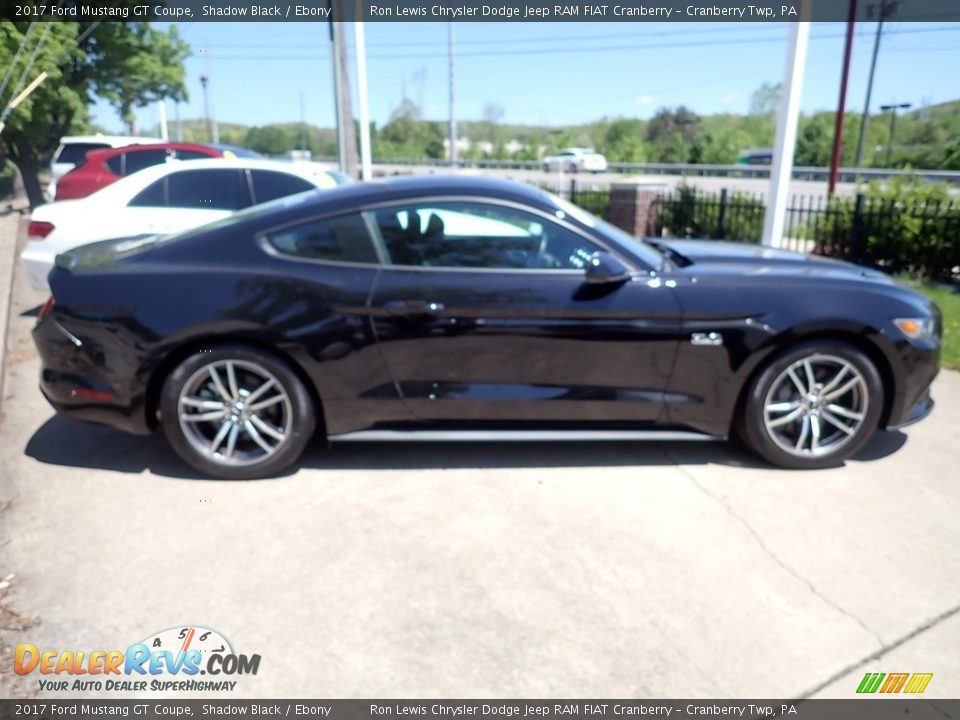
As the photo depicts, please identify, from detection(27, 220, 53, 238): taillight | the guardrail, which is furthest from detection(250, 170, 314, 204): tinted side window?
the guardrail

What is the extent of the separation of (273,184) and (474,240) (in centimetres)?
399

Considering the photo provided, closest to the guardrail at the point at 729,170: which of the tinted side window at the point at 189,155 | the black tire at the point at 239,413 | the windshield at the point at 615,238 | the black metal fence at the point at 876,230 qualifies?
the black metal fence at the point at 876,230

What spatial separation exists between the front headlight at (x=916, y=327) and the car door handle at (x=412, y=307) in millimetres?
2389

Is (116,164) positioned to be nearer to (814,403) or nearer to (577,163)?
(814,403)

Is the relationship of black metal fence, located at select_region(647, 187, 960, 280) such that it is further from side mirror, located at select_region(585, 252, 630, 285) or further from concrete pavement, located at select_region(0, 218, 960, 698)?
side mirror, located at select_region(585, 252, 630, 285)

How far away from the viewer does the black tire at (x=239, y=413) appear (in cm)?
349

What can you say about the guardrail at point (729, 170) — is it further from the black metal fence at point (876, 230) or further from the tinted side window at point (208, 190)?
the tinted side window at point (208, 190)

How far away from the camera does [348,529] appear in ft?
10.5

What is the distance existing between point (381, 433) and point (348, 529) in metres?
0.59

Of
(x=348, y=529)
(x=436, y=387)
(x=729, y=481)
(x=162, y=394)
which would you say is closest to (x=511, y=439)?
(x=436, y=387)

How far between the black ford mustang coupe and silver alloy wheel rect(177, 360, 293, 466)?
1cm

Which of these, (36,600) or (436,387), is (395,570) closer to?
(436,387)

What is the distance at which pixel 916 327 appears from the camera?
144 inches

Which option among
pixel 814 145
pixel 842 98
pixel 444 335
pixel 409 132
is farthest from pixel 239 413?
pixel 409 132
